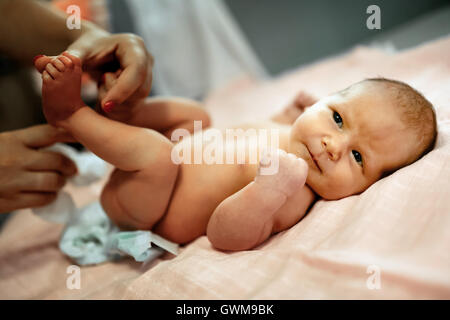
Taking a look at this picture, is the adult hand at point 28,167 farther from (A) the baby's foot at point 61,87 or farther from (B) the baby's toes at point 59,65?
(B) the baby's toes at point 59,65

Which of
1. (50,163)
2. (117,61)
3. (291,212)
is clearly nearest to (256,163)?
(291,212)

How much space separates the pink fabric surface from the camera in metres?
0.57

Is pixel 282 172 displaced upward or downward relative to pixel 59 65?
downward

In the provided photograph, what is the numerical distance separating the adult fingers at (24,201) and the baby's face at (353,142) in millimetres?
704

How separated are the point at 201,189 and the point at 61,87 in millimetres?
418

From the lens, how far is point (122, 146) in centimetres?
85

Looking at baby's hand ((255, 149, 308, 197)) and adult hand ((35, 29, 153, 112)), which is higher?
adult hand ((35, 29, 153, 112))

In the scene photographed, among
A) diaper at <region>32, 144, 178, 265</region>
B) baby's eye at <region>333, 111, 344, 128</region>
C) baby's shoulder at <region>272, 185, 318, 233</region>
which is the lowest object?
diaper at <region>32, 144, 178, 265</region>

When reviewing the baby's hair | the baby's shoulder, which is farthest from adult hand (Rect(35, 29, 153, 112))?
the baby's hair

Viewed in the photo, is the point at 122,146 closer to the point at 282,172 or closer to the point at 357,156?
the point at 282,172

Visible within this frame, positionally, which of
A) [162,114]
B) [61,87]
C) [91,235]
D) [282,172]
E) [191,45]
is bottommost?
[91,235]

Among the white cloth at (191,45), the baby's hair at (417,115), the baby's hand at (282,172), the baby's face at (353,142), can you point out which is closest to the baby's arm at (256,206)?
the baby's hand at (282,172)

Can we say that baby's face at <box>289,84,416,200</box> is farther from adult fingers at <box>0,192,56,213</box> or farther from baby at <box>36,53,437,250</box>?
adult fingers at <box>0,192,56,213</box>

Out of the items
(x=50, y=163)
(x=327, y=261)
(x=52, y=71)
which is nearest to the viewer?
(x=327, y=261)
